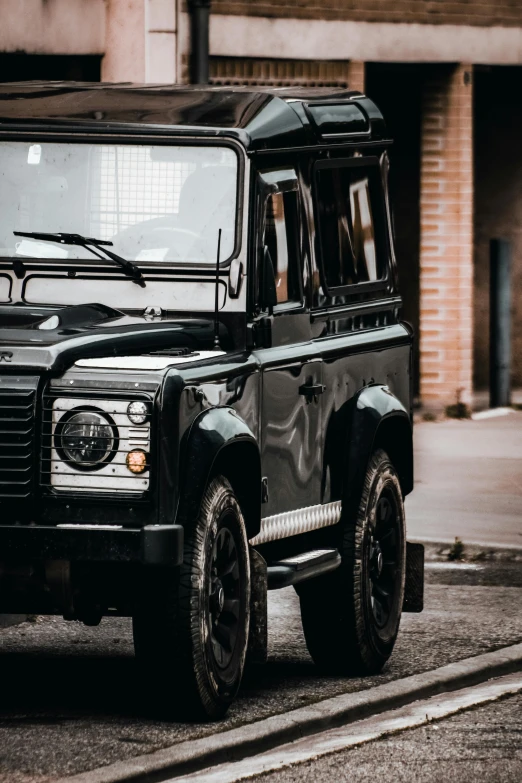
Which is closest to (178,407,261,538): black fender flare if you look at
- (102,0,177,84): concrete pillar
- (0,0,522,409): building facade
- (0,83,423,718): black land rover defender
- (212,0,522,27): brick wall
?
(0,83,423,718): black land rover defender

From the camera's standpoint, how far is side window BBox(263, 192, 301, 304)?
8.77 m

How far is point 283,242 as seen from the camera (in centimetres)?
894

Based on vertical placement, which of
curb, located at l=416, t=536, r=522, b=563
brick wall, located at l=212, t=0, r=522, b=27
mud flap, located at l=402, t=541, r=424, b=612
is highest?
brick wall, located at l=212, t=0, r=522, b=27

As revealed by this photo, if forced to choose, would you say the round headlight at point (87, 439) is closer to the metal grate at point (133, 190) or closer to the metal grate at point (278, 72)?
the metal grate at point (133, 190)

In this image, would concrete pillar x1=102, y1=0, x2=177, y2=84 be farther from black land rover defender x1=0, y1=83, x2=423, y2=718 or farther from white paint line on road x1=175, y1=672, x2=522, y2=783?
white paint line on road x1=175, y1=672, x2=522, y2=783

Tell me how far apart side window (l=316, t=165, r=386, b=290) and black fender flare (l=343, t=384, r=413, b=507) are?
1.70ft

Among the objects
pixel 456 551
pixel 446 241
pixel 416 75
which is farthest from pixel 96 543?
pixel 416 75

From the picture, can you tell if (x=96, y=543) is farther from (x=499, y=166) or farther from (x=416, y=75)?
(x=499, y=166)

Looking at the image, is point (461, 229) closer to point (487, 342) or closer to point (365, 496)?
point (487, 342)

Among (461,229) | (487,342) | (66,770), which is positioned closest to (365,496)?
(66,770)

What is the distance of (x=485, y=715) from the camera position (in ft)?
27.6

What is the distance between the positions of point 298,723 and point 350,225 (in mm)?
2734

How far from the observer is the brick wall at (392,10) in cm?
1850

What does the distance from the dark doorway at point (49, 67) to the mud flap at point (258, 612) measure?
9205 mm
